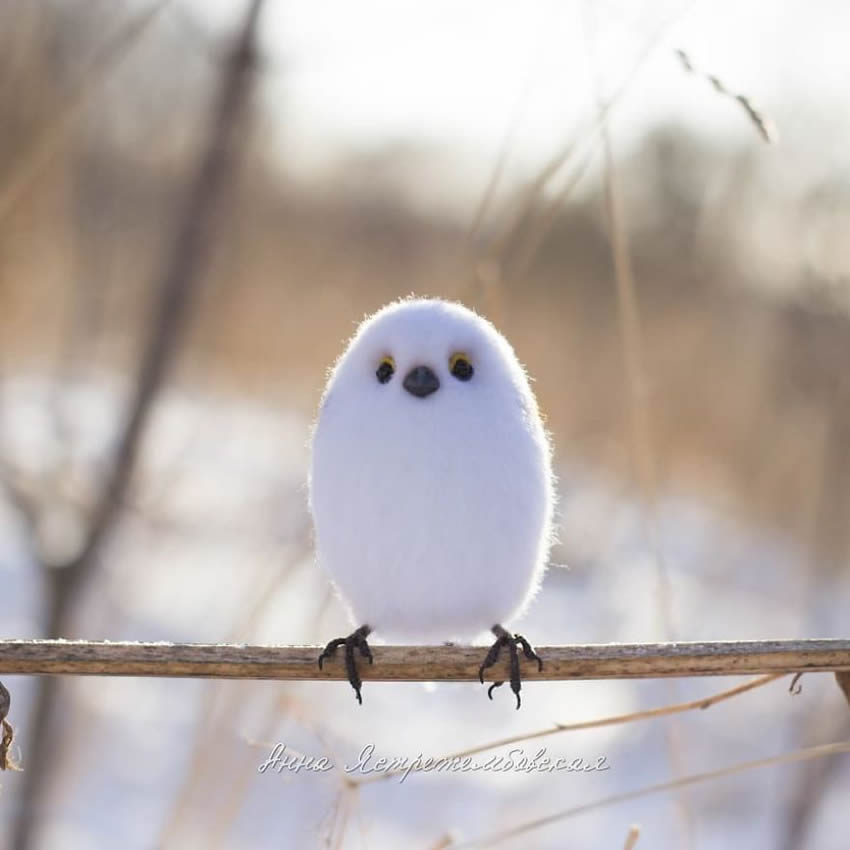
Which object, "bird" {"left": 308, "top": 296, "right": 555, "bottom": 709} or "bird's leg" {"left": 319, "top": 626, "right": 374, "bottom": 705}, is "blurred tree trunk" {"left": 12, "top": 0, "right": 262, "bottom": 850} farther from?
"bird's leg" {"left": 319, "top": 626, "right": 374, "bottom": 705}

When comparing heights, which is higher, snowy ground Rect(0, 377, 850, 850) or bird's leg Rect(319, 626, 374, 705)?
snowy ground Rect(0, 377, 850, 850)

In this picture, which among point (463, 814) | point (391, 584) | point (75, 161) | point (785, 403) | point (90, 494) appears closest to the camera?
point (391, 584)

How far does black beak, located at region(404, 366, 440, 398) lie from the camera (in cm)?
128

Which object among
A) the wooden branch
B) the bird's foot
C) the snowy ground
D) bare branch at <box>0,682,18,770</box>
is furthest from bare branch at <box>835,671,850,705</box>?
bare branch at <box>0,682,18,770</box>

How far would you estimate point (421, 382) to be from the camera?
50.4 inches

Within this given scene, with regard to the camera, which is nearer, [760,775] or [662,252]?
[760,775]

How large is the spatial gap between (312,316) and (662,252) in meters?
2.19

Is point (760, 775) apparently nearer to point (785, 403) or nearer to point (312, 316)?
point (785, 403)

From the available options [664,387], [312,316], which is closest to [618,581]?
[664,387]

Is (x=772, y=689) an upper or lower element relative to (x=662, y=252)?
lower

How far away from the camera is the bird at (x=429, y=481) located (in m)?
1.27

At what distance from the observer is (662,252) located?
7.37 metres

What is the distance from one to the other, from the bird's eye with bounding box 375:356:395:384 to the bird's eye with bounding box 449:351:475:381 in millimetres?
65

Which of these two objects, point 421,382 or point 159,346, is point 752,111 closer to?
point 421,382
